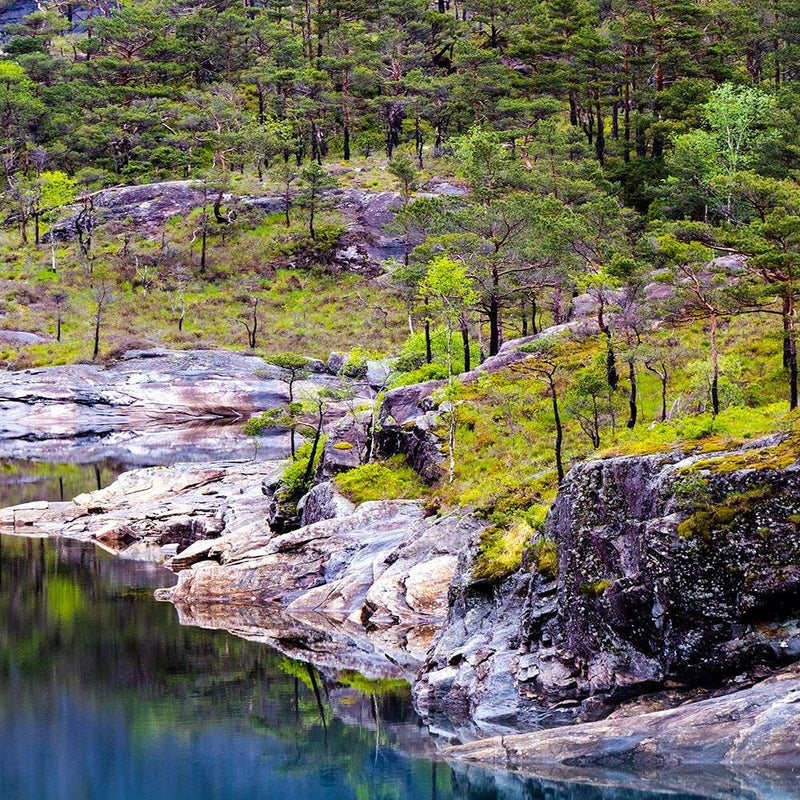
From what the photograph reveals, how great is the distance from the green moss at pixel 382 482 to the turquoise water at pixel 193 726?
363 inches

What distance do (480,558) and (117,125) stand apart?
4400 inches

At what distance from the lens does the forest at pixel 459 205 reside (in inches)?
1578

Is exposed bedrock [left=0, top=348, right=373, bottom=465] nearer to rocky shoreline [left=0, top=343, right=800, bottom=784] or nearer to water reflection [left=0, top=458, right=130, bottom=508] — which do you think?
water reflection [left=0, top=458, right=130, bottom=508]

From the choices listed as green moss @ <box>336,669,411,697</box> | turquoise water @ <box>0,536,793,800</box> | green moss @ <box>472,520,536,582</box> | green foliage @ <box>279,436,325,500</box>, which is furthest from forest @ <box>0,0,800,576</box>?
turquoise water @ <box>0,536,793,800</box>

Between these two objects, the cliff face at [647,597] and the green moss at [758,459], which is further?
the green moss at [758,459]

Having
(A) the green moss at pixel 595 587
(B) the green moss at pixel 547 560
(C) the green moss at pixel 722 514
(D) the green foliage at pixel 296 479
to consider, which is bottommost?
(D) the green foliage at pixel 296 479

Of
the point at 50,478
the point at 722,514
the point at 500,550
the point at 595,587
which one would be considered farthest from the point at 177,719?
the point at 50,478

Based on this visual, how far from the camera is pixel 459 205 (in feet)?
235

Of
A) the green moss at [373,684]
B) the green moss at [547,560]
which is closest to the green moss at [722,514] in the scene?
the green moss at [547,560]

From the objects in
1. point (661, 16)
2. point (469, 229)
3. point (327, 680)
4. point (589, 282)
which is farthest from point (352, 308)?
point (327, 680)

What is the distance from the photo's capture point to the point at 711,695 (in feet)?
72.4

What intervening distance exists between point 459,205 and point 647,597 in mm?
51854

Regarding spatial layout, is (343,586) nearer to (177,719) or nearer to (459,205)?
(177,719)

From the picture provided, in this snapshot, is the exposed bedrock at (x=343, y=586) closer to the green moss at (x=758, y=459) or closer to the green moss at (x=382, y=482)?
the green moss at (x=382, y=482)
